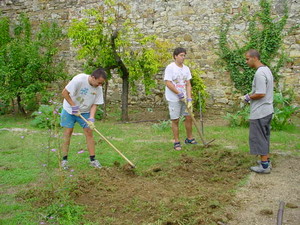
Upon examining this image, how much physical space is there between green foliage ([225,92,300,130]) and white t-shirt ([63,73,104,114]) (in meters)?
3.99

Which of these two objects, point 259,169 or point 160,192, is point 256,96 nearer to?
point 259,169

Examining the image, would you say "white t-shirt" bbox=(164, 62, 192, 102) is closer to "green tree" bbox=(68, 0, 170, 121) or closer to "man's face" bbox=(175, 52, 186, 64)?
"man's face" bbox=(175, 52, 186, 64)

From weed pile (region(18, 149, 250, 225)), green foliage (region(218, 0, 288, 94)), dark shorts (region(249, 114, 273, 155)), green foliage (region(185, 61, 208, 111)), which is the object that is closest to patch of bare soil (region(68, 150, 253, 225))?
weed pile (region(18, 149, 250, 225))

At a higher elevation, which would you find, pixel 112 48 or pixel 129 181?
pixel 112 48

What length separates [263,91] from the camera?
15.1ft

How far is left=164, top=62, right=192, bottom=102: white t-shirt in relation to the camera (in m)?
6.04

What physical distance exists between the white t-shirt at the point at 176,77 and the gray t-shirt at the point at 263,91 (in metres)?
1.66

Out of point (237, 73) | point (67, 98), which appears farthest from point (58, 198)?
point (237, 73)

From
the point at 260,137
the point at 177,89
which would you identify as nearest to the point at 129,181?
the point at 260,137

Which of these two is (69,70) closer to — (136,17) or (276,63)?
(136,17)

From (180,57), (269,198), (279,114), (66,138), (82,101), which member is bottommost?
(269,198)

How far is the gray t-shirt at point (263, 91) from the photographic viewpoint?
460cm

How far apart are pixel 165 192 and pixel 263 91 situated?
1873mm

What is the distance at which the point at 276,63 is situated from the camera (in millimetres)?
8711
